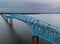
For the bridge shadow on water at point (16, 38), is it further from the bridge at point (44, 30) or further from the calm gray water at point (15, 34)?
the bridge at point (44, 30)

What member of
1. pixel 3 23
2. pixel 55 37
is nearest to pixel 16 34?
pixel 3 23

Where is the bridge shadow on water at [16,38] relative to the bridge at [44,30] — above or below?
below

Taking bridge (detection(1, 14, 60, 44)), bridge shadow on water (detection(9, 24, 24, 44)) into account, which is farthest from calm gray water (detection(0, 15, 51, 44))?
bridge (detection(1, 14, 60, 44))

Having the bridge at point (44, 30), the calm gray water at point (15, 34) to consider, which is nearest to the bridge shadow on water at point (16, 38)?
the calm gray water at point (15, 34)

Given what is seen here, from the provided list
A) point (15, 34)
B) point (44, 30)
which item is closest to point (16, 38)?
point (15, 34)

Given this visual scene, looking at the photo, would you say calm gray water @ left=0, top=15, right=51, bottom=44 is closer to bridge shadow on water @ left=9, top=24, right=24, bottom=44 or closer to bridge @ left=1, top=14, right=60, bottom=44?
bridge shadow on water @ left=9, top=24, right=24, bottom=44

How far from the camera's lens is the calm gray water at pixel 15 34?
1062 centimetres

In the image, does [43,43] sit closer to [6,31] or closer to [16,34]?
[16,34]

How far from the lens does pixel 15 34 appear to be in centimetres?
1192

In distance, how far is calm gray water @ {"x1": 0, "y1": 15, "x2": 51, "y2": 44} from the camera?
1062cm

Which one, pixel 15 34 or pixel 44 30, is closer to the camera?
pixel 44 30

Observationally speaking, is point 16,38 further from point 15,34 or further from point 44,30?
point 44,30

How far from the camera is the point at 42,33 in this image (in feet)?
27.7

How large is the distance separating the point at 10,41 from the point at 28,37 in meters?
1.19
